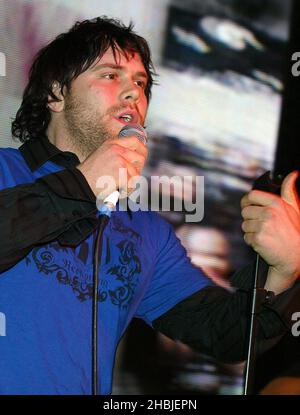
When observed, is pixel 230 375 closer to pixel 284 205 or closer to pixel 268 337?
pixel 268 337

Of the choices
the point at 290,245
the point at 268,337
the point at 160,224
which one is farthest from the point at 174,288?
the point at 290,245

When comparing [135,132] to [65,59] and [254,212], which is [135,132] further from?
[65,59]

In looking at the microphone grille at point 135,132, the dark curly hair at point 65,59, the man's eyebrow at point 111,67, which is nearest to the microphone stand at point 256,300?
the microphone grille at point 135,132

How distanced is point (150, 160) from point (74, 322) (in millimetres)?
761

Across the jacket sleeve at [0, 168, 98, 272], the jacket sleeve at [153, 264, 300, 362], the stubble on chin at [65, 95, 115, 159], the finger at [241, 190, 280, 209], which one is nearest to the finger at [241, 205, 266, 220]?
the finger at [241, 190, 280, 209]

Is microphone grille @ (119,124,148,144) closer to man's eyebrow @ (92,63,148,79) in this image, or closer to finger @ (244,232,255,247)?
finger @ (244,232,255,247)

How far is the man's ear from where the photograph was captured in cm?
185

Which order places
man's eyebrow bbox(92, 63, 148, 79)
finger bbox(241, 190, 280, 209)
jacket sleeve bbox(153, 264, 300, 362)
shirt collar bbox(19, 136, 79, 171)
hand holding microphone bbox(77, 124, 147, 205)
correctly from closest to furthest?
hand holding microphone bbox(77, 124, 147, 205)
finger bbox(241, 190, 280, 209)
jacket sleeve bbox(153, 264, 300, 362)
shirt collar bbox(19, 136, 79, 171)
man's eyebrow bbox(92, 63, 148, 79)

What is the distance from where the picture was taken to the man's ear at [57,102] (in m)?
1.85

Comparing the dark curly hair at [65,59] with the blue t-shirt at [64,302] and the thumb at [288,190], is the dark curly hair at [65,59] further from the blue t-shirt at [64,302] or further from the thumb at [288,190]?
the thumb at [288,190]

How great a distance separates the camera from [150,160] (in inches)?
80.9

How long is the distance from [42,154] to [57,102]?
28 centimetres

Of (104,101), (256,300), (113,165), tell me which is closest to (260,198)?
(256,300)

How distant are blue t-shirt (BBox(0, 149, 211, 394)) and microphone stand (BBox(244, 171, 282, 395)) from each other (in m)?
0.35
